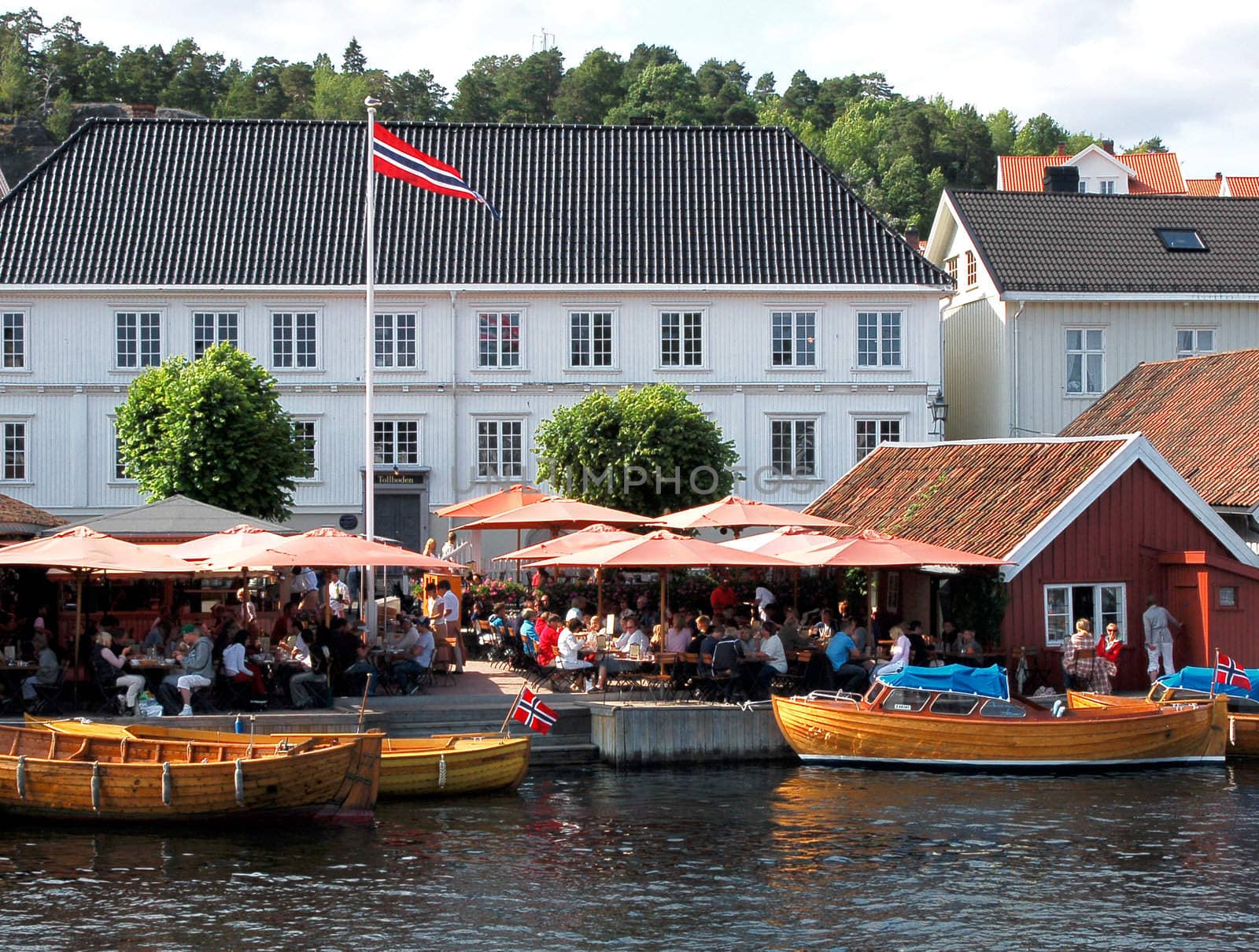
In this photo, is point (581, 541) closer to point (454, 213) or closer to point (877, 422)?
point (877, 422)

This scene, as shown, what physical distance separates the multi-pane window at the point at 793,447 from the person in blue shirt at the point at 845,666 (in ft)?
58.6

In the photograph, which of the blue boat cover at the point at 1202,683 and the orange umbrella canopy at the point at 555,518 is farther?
the orange umbrella canopy at the point at 555,518

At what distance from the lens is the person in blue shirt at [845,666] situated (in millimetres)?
24828

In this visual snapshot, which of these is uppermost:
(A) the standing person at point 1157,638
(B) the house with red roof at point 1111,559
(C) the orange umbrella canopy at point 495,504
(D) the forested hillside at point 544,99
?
(D) the forested hillside at point 544,99

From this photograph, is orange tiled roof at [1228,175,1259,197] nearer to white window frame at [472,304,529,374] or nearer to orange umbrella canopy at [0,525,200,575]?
white window frame at [472,304,529,374]

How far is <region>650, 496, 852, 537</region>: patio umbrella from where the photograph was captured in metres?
28.6

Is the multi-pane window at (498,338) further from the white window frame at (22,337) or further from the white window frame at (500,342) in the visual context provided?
the white window frame at (22,337)

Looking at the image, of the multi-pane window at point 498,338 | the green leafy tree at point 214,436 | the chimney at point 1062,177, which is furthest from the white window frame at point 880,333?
the green leafy tree at point 214,436

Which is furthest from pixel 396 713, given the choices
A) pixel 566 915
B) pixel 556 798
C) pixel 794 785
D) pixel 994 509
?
pixel 994 509

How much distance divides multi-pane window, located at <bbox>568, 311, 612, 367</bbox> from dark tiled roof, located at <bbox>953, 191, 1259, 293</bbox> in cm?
1037

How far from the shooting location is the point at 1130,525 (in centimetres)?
2717

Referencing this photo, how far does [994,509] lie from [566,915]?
14498 mm

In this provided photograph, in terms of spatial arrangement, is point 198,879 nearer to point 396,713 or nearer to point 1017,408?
point 396,713

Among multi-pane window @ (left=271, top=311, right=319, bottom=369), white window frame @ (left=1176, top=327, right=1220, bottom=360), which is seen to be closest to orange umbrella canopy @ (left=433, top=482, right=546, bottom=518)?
multi-pane window @ (left=271, top=311, right=319, bottom=369)
